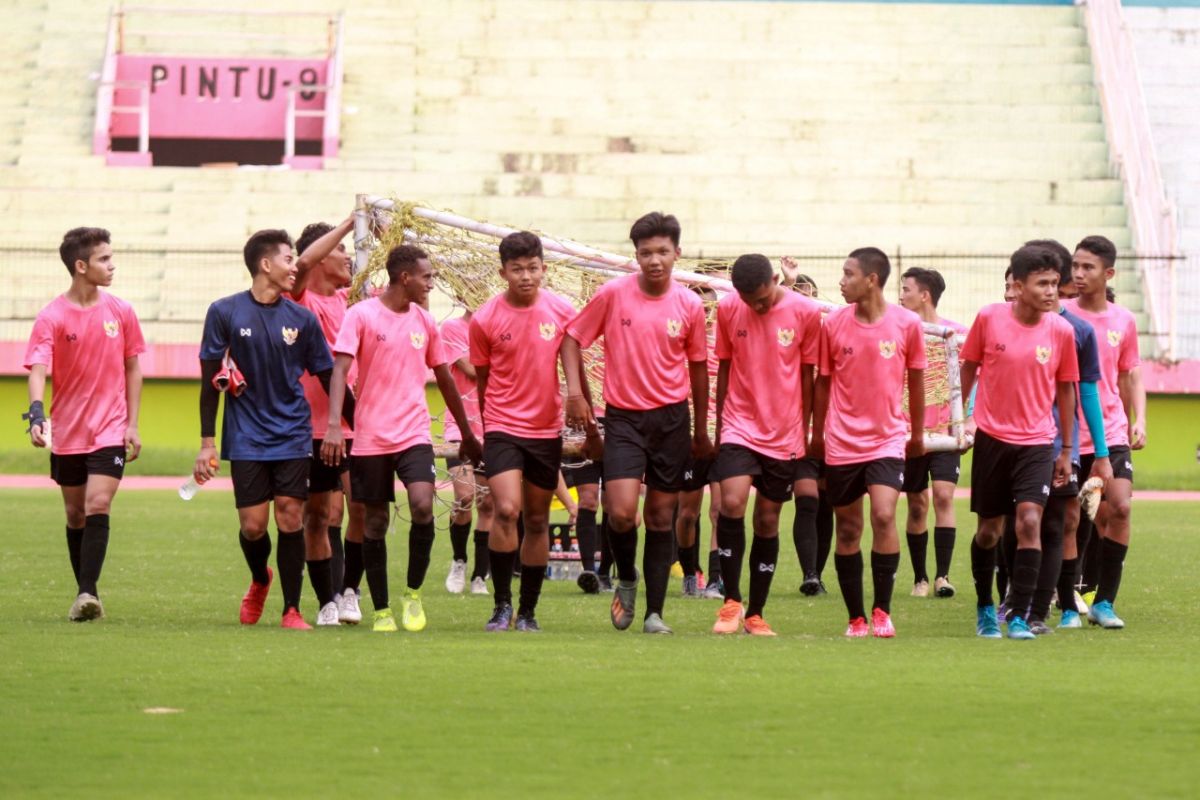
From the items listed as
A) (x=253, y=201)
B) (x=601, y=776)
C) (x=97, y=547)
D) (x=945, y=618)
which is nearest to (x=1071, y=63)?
(x=253, y=201)

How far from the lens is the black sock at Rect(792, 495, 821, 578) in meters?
13.8

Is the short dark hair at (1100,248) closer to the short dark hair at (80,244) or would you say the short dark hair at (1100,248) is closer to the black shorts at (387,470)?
the black shorts at (387,470)

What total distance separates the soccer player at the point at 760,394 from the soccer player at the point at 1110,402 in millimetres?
1823

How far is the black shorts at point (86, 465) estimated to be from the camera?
11.6m

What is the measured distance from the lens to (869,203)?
32.8 meters

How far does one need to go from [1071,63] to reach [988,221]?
4835 millimetres

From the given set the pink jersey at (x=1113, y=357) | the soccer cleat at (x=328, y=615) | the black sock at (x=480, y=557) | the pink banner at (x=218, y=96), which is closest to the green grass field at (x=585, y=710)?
the soccer cleat at (x=328, y=615)

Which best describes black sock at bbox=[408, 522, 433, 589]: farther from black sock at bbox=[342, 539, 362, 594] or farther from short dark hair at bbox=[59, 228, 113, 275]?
short dark hair at bbox=[59, 228, 113, 275]

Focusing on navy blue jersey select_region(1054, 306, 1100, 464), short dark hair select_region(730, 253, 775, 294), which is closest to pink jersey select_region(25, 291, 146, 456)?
short dark hair select_region(730, 253, 775, 294)

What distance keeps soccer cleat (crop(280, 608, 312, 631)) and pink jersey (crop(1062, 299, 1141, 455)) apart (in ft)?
14.2

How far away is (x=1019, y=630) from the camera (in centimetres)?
1084

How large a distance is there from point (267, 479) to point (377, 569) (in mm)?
738

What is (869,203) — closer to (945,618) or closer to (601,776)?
(945,618)

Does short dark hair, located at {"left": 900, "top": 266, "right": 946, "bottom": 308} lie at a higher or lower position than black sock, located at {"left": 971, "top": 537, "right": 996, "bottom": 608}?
higher
